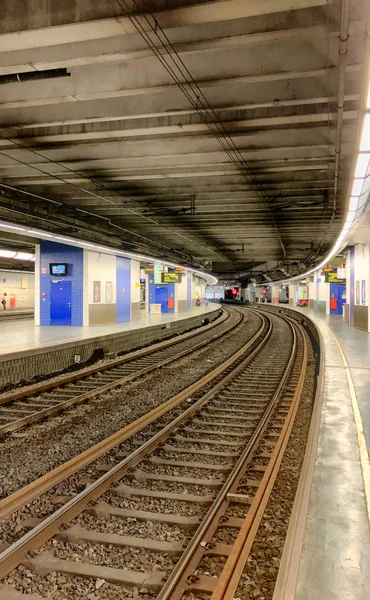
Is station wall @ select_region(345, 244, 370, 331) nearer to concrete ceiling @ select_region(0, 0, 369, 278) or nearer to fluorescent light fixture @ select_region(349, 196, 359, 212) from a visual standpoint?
concrete ceiling @ select_region(0, 0, 369, 278)

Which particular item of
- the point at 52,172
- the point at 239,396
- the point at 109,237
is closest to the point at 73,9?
the point at 52,172

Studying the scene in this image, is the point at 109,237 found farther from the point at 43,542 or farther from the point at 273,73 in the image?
the point at 43,542

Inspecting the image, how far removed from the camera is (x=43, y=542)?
3535 mm

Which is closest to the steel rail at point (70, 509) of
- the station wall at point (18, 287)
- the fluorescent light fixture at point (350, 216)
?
the fluorescent light fixture at point (350, 216)

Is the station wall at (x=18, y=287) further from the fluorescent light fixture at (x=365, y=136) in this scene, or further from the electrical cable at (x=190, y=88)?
the fluorescent light fixture at (x=365, y=136)

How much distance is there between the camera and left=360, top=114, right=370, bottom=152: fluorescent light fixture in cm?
477

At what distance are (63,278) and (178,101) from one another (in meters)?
13.7

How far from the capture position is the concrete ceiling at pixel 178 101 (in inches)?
180

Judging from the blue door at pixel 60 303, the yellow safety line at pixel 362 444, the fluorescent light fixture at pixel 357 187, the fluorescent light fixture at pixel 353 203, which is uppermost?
the fluorescent light fixture at pixel 357 187

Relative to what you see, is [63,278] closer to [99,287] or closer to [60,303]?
[60,303]

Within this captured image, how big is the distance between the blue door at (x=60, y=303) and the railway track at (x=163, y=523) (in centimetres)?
1310

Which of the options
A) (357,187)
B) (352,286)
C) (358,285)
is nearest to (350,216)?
(357,187)

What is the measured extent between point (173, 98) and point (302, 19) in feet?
7.97

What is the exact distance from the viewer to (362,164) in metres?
6.35
